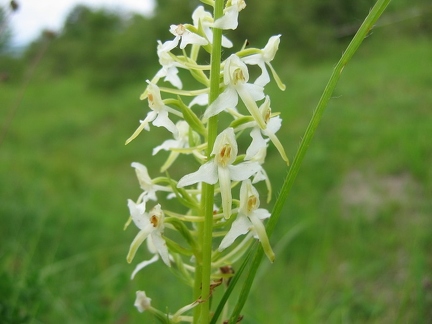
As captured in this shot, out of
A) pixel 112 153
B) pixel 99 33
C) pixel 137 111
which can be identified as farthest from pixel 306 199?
pixel 99 33

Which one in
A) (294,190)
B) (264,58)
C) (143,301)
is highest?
(264,58)

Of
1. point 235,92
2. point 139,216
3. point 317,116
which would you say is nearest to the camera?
point 317,116

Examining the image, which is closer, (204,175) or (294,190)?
(204,175)

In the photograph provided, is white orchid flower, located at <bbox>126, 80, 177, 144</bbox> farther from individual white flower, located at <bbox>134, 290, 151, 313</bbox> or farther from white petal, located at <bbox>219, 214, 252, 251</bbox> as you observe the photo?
individual white flower, located at <bbox>134, 290, 151, 313</bbox>

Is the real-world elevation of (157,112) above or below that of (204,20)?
below

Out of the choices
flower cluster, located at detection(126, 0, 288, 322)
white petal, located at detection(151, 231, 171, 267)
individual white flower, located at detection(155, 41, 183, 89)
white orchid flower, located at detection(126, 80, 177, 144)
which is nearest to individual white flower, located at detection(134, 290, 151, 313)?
flower cluster, located at detection(126, 0, 288, 322)

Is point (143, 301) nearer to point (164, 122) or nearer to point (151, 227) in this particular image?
point (151, 227)

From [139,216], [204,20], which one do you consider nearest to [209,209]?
[139,216]
